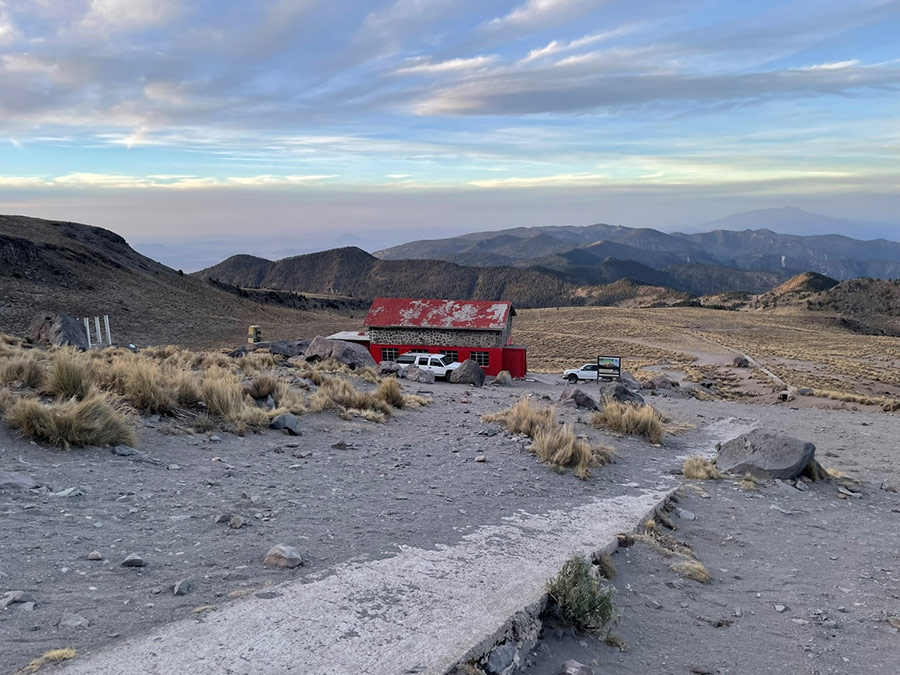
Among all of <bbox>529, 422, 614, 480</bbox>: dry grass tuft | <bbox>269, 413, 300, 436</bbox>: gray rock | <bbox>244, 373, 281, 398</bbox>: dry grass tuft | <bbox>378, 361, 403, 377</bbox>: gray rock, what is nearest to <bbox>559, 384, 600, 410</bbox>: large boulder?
<bbox>529, 422, 614, 480</bbox>: dry grass tuft

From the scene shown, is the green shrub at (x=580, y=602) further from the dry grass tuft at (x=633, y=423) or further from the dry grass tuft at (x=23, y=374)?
the dry grass tuft at (x=23, y=374)

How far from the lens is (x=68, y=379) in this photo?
10.3 metres

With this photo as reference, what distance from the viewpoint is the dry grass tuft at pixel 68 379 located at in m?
10.2

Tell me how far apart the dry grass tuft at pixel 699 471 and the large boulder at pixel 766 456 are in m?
0.49

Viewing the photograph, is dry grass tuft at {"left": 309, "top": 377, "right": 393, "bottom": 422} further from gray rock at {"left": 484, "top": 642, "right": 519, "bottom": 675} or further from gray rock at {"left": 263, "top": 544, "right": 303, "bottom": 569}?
gray rock at {"left": 484, "top": 642, "right": 519, "bottom": 675}

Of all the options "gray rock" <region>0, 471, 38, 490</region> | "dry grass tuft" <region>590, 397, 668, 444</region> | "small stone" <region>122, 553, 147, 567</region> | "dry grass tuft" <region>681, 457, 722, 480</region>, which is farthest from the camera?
"dry grass tuft" <region>590, 397, 668, 444</region>

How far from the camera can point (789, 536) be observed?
871cm

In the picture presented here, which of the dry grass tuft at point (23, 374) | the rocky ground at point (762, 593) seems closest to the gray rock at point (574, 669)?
the rocky ground at point (762, 593)

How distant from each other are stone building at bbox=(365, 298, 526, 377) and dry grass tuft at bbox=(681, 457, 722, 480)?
73.8 ft

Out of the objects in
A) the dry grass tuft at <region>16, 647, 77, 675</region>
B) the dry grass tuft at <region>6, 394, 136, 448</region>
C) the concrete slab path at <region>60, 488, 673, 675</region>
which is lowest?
the concrete slab path at <region>60, 488, 673, 675</region>

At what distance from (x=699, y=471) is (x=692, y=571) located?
4.69 meters

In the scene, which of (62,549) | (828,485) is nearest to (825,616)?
(828,485)

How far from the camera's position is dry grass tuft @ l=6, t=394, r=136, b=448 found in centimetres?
835

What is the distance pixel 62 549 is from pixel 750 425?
1754 cm
